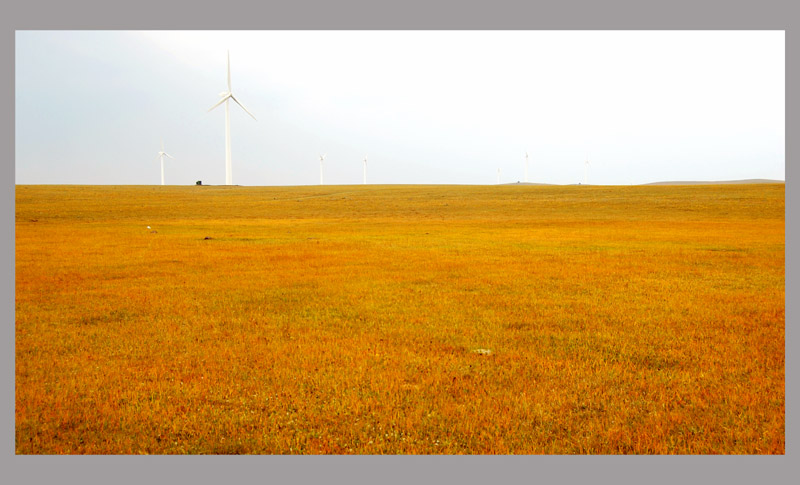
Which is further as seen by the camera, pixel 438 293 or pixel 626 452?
pixel 438 293

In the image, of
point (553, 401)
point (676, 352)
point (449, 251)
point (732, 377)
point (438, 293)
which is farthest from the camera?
point (449, 251)

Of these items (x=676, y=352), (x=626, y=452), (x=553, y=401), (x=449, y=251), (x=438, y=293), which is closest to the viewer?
(x=626, y=452)

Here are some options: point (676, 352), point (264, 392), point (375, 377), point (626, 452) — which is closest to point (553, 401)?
point (626, 452)

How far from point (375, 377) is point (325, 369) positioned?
1.00 metres

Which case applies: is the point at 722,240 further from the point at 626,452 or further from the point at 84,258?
the point at 84,258

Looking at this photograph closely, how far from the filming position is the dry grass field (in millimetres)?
6473

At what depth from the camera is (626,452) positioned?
6109 millimetres

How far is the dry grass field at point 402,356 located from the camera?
6.47 metres

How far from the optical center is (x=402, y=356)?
9.44 metres

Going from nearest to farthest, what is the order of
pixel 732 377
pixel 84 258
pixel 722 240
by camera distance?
1. pixel 732 377
2. pixel 84 258
3. pixel 722 240

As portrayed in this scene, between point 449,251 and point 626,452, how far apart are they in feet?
70.7

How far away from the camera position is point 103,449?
20.2 feet

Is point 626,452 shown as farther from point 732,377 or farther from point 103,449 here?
point 103,449

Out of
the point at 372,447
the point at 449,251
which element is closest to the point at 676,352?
the point at 372,447
